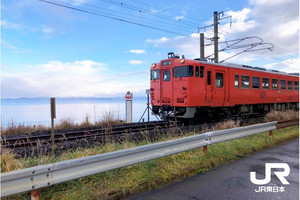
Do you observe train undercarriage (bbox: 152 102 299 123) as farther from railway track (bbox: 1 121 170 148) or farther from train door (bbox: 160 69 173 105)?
railway track (bbox: 1 121 170 148)

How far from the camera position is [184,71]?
37.6 ft

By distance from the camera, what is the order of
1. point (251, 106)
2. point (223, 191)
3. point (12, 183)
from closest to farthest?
1. point (12, 183)
2. point (223, 191)
3. point (251, 106)

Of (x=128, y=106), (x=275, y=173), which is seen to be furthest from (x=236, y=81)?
(x=275, y=173)

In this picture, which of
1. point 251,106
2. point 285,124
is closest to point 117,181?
point 285,124

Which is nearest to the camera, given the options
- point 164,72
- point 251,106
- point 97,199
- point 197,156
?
point 97,199

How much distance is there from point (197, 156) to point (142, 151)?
1598mm

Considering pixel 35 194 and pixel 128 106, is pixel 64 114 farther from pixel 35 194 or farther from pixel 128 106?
pixel 35 194

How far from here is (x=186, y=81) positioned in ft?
37.0

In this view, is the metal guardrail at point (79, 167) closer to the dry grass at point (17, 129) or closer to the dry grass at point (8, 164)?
the dry grass at point (8, 164)

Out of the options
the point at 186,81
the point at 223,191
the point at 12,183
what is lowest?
the point at 223,191

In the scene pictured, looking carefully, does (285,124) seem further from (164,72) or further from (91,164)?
(91,164)

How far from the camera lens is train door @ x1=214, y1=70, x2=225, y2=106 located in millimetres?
12137

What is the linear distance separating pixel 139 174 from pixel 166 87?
8.36 m

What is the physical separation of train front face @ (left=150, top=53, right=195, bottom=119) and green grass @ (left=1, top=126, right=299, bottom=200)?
5.22 m
